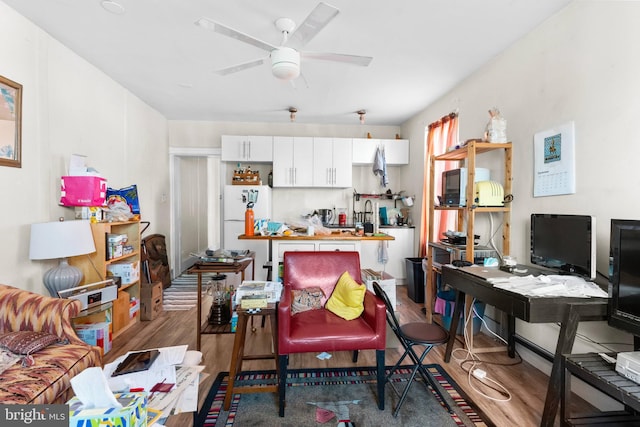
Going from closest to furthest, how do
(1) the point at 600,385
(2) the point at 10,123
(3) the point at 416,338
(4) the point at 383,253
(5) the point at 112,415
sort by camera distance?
(5) the point at 112,415 → (1) the point at 600,385 → (3) the point at 416,338 → (2) the point at 10,123 → (4) the point at 383,253

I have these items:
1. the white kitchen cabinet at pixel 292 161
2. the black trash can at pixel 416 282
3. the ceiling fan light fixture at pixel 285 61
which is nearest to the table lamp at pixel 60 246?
the ceiling fan light fixture at pixel 285 61

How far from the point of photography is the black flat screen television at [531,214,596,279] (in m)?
1.76

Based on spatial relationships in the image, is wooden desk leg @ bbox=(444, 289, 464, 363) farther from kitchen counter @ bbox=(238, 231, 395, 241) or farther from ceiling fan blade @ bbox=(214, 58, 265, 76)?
ceiling fan blade @ bbox=(214, 58, 265, 76)

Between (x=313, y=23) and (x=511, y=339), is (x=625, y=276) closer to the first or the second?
(x=511, y=339)

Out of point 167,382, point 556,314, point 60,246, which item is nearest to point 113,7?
point 60,246

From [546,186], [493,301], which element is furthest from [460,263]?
[546,186]

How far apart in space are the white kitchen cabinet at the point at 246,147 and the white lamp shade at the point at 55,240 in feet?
8.51

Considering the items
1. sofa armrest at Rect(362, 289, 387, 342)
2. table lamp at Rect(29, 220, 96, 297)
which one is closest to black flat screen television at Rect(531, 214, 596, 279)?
sofa armrest at Rect(362, 289, 387, 342)

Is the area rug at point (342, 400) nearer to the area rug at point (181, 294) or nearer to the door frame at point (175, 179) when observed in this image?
the area rug at point (181, 294)

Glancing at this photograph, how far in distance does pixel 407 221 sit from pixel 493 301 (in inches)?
118

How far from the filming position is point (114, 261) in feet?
9.75

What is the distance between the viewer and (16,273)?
84.8 inches

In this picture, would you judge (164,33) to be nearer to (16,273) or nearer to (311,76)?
(311,76)

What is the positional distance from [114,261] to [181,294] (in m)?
1.32
